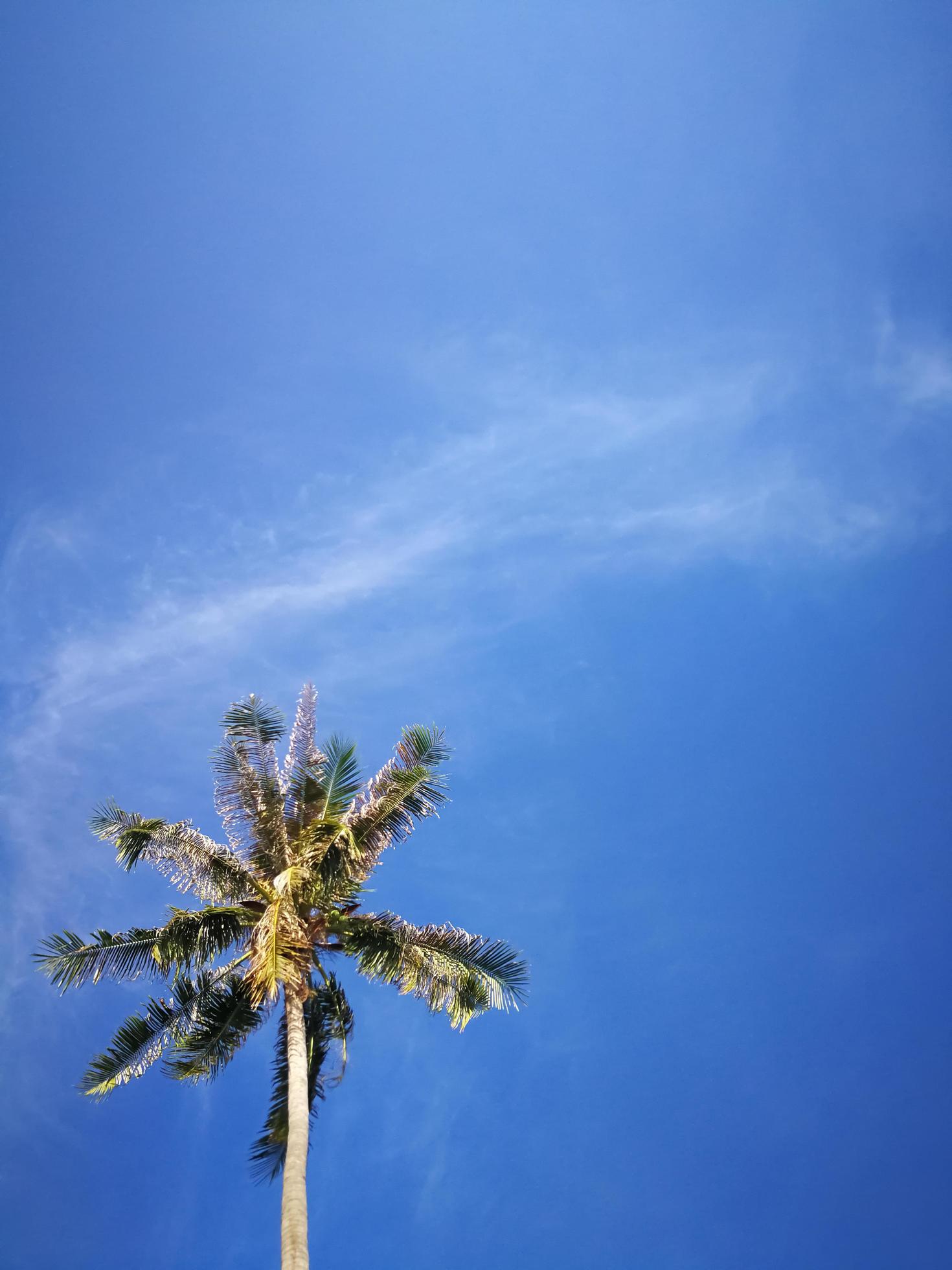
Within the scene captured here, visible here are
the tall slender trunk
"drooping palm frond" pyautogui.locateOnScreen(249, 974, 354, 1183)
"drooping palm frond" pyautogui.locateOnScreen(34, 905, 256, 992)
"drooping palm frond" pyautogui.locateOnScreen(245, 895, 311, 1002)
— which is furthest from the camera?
"drooping palm frond" pyautogui.locateOnScreen(249, 974, 354, 1183)

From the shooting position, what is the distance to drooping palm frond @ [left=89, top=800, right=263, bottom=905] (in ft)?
62.2

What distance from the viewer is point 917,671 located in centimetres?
6875

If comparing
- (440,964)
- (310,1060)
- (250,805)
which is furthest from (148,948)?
(440,964)

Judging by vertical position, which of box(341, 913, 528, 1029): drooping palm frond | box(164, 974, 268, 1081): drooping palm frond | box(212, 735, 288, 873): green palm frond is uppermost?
box(212, 735, 288, 873): green palm frond

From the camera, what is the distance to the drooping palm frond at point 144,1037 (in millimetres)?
17844

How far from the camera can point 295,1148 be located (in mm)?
15102

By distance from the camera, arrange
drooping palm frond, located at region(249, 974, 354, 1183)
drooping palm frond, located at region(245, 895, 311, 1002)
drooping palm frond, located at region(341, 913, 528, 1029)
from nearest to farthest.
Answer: drooping palm frond, located at region(245, 895, 311, 1002) → drooping palm frond, located at region(341, 913, 528, 1029) → drooping palm frond, located at region(249, 974, 354, 1183)

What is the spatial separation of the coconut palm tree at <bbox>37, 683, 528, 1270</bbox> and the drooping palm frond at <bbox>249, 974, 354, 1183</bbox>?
0.03 metres

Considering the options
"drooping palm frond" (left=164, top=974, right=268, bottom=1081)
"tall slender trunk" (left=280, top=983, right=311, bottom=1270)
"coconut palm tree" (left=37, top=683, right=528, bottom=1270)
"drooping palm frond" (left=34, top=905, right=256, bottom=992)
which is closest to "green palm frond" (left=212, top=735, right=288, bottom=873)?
"coconut palm tree" (left=37, top=683, right=528, bottom=1270)

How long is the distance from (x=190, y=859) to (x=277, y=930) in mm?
2945

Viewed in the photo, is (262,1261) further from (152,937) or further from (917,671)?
(917,671)

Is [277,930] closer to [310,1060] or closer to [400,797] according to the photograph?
[400,797]

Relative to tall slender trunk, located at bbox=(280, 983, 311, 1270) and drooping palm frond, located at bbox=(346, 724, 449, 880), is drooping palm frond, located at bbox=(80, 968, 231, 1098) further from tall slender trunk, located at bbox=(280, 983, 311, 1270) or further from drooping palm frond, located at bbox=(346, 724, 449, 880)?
drooping palm frond, located at bbox=(346, 724, 449, 880)

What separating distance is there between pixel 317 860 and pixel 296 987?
2.11 meters
